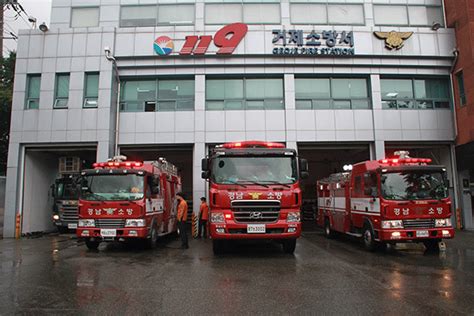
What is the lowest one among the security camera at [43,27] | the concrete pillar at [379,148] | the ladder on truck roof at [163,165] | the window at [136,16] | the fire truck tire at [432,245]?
the fire truck tire at [432,245]

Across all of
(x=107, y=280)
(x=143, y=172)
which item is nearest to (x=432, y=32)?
(x=143, y=172)

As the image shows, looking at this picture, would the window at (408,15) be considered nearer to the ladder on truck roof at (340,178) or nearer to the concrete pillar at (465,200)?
the concrete pillar at (465,200)

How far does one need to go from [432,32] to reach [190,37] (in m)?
12.6

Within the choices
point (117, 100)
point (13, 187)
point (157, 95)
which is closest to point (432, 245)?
point (157, 95)

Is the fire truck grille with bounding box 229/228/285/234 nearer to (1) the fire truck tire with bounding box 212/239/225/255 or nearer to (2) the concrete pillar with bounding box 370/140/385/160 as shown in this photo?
(1) the fire truck tire with bounding box 212/239/225/255

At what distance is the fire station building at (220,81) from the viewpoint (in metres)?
16.7

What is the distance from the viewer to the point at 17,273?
765cm

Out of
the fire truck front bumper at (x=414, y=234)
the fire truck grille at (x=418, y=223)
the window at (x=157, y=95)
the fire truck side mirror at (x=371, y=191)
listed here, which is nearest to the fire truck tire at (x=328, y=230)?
the fire truck side mirror at (x=371, y=191)

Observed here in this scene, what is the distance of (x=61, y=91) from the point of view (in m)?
17.1

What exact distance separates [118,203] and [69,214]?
782cm

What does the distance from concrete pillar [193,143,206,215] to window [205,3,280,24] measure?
671 centimetres

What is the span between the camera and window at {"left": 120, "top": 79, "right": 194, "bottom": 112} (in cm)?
1736

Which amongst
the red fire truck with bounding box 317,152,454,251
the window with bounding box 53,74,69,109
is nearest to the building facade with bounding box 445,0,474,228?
the red fire truck with bounding box 317,152,454,251

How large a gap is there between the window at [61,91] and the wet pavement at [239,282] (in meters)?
8.59
